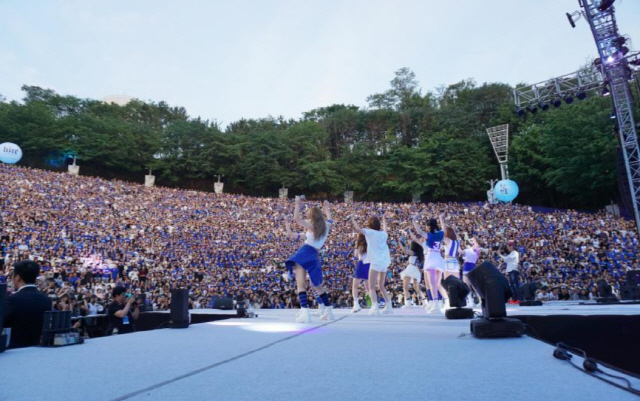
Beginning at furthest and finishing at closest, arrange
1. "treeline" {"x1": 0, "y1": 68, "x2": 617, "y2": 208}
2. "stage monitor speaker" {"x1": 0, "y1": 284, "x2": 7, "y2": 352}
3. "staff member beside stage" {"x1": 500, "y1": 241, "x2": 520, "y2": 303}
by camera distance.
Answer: "treeline" {"x1": 0, "y1": 68, "x2": 617, "y2": 208}, "staff member beside stage" {"x1": 500, "y1": 241, "x2": 520, "y2": 303}, "stage monitor speaker" {"x1": 0, "y1": 284, "x2": 7, "y2": 352}

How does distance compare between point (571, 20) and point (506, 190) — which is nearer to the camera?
point (571, 20)

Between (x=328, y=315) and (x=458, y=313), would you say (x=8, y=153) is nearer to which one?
(x=328, y=315)

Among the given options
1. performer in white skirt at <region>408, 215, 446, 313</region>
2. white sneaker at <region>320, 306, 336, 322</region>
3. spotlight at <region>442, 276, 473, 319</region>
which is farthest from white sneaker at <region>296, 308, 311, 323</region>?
performer in white skirt at <region>408, 215, 446, 313</region>

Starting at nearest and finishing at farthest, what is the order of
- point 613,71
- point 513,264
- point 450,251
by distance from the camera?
point 450,251
point 513,264
point 613,71

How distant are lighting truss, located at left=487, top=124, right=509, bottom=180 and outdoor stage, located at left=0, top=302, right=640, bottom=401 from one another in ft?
110

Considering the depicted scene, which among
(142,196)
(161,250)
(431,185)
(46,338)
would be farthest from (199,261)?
(431,185)

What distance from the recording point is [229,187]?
39.2 metres

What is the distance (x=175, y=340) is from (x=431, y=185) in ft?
114

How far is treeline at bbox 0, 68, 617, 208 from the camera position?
110 feet

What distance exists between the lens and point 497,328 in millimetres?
3098

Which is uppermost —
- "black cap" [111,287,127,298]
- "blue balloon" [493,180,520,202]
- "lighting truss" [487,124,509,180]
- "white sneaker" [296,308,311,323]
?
"lighting truss" [487,124,509,180]

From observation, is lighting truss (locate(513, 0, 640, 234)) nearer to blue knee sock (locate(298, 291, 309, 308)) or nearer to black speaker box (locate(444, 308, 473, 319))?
black speaker box (locate(444, 308, 473, 319))

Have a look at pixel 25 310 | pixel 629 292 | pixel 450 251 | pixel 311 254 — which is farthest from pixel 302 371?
pixel 629 292

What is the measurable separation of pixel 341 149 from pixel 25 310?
136ft
